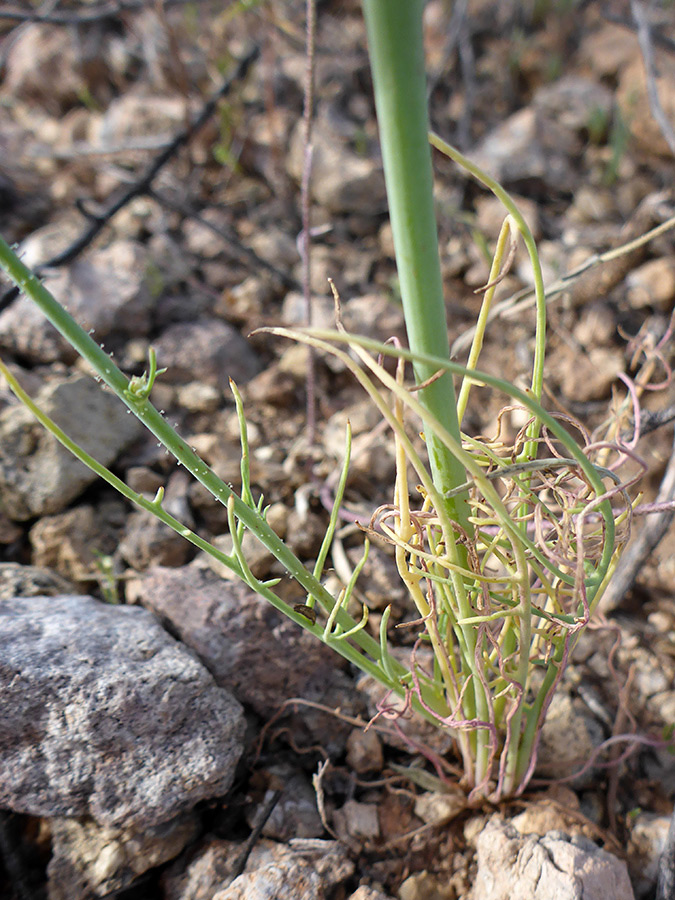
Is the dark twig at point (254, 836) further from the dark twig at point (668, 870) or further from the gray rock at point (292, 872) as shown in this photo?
the dark twig at point (668, 870)

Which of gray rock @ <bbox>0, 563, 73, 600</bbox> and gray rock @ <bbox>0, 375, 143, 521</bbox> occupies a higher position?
gray rock @ <bbox>0, 375, 143, 521</bbox>

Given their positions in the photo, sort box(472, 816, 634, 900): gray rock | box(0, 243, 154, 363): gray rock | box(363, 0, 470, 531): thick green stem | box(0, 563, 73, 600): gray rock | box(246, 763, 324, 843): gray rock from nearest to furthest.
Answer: box(363, 0, 470, 531): thick green stem, box(472, 816, 634, 900): gray rock, box(246, 763, 324, 843): gray rock, box(0, 563, 73, 600): gray rock, box(0, 243, 154, 363): gray rock

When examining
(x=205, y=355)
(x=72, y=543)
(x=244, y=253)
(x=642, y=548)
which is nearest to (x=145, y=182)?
(x=244, y=253)

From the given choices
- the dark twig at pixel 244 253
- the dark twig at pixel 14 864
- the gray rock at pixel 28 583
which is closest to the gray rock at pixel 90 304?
the dark twig at pixel 244 253

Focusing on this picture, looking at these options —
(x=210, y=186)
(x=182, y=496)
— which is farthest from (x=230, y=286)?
(x=182, y=496)

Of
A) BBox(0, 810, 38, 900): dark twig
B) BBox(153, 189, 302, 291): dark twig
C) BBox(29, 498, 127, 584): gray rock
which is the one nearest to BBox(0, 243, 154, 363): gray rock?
BBox(153, 189, 302, 291): dark twig

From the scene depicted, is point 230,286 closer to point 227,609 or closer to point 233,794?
point 227,609

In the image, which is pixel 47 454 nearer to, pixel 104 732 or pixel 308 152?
pixel 104 732

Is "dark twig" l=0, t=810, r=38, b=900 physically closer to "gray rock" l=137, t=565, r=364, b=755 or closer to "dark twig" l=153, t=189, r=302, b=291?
"gray rock" l=137, t=565, r=364, b=755
